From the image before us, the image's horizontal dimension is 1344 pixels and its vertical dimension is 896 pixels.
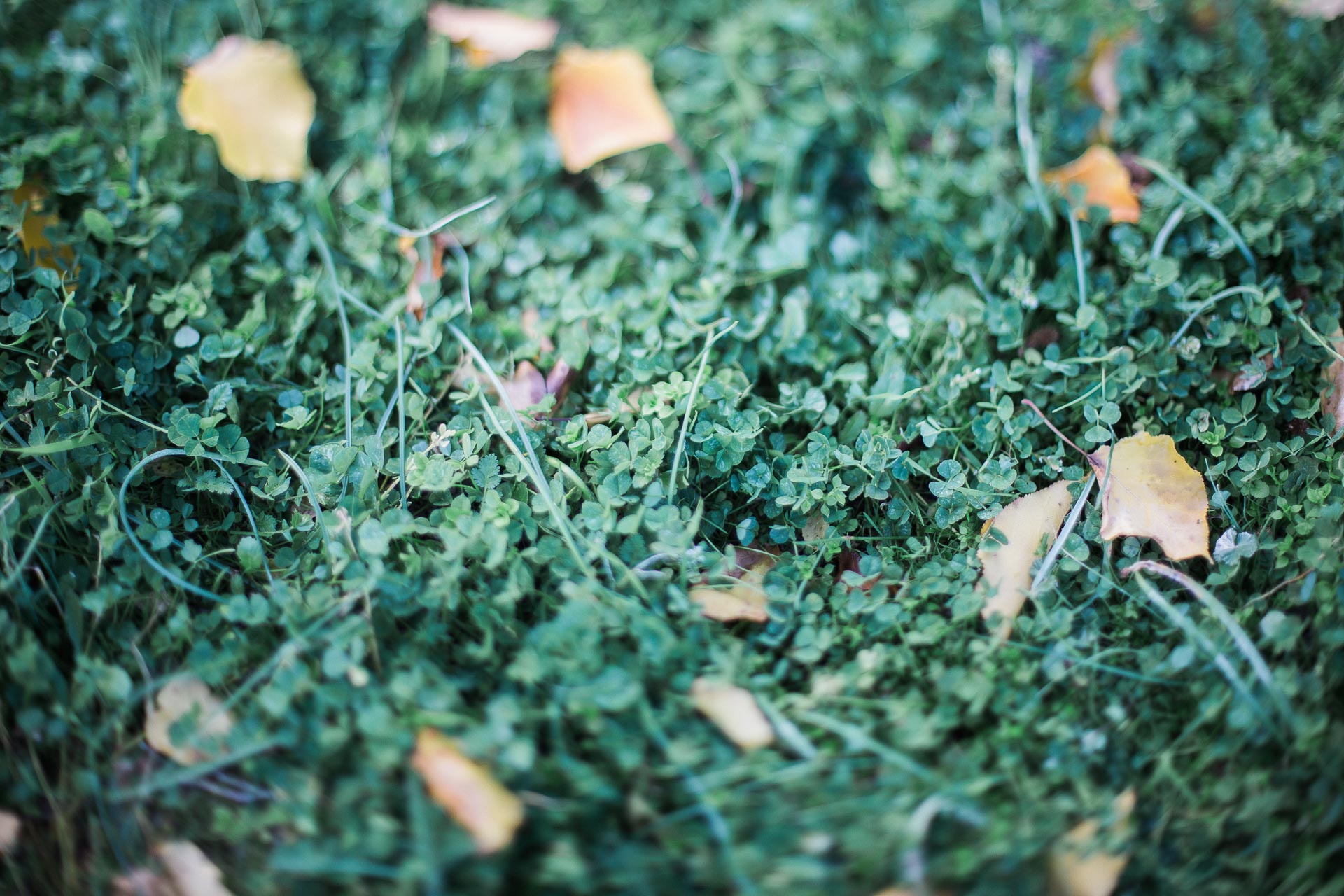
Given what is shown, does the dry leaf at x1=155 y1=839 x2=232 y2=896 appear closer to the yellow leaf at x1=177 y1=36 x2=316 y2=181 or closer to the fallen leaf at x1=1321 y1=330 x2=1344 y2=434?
the yellow leaf at x1=177 y1=36 x2=316 y2=181

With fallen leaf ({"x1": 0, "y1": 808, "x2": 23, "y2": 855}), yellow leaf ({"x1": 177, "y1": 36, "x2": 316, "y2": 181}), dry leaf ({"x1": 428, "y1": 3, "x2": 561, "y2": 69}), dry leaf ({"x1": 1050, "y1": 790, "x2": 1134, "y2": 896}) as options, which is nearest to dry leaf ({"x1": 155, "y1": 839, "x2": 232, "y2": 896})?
fallen leaf ({"x1": 0, "y1": 808, "x2": 23, "y2": 855})

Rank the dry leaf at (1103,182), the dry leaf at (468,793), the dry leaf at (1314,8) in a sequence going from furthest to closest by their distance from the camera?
the dry leaf at (1314,8) → the dry leaf at (1103,182) → the dry leaf at (468,793)

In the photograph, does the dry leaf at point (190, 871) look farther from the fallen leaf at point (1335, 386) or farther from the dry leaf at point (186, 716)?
the fallen leaf at point (1335, 386)

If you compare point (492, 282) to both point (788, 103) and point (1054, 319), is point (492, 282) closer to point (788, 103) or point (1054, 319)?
point (788, 103)

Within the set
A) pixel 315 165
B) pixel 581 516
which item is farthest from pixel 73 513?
pixel 315 165

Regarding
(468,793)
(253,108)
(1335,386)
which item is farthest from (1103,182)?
(253,108)

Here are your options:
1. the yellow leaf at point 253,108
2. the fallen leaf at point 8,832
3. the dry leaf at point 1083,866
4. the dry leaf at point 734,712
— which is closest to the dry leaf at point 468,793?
the dry leaf at point 734,712

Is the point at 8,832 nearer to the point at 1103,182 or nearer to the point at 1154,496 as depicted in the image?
the point at 1154,496
